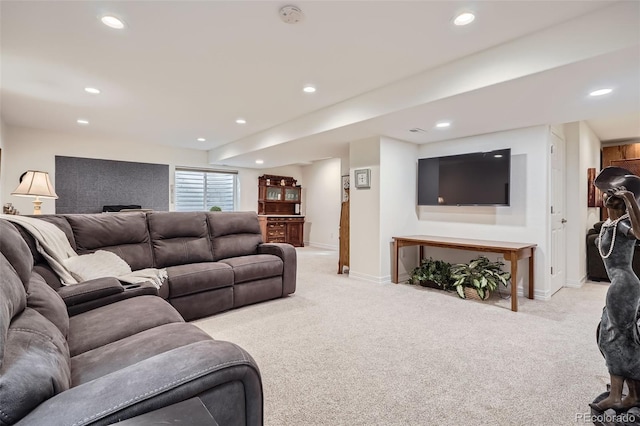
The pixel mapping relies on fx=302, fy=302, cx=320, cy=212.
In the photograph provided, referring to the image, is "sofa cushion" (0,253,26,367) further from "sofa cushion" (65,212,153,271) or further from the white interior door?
the white interior door

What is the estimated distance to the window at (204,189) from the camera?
7.02 meters

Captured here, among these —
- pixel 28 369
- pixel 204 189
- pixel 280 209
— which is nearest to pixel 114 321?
pixel 28 369

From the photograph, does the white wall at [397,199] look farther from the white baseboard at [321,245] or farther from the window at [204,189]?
the window at [204,189]

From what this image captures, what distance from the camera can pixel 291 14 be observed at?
2.06 meters

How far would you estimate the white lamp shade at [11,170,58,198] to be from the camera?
3.16m

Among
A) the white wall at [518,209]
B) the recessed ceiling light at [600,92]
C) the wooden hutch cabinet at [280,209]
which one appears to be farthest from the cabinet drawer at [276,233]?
the recessed ceiling light at [600,92]

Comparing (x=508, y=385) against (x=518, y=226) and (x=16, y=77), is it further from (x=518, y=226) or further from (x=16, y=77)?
(x=16, y=77)

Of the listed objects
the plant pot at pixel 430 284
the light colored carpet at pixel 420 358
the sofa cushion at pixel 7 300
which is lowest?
Answer: the light colored carpet at pixel 420 358

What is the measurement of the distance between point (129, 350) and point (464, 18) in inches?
107

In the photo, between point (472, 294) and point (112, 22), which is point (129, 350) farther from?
point (472, 294)

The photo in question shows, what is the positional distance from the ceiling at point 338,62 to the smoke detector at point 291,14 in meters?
0.05

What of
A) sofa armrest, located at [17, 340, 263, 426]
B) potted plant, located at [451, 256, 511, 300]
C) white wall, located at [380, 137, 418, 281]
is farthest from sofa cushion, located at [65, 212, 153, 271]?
potted plant, located at [451, 256, 511, 300]

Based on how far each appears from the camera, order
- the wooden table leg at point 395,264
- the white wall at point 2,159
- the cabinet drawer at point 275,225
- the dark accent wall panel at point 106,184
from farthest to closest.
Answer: the cabinet drawer at point 275,225 → the dark accent wall panel at point 106,184 → the white wall at point 2,159 → the wooden table leg at point 395,264

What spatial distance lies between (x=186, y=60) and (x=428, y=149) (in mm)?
3507
